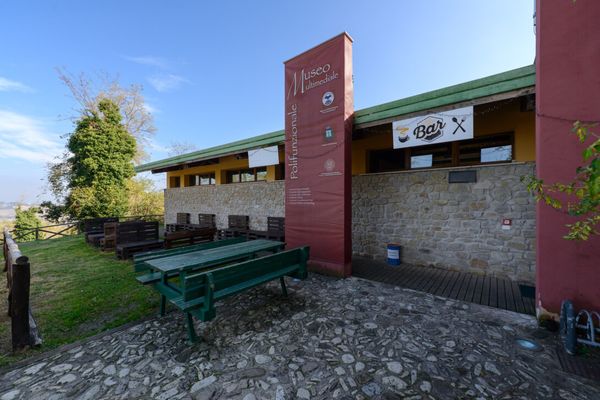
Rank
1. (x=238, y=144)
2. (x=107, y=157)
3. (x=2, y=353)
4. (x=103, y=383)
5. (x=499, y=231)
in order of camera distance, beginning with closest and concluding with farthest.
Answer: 1. (x=103, y=383)
2. (x=2, y=353)
3. (x=499, y=231)
4. (x=238, y=144)
5. (x=107, y=157)

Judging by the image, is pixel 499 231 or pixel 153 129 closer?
pixel 499 231

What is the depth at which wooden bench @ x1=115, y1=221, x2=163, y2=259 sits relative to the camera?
22.6 ft

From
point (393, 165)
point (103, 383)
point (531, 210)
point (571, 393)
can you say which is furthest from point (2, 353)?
point (531, 210)

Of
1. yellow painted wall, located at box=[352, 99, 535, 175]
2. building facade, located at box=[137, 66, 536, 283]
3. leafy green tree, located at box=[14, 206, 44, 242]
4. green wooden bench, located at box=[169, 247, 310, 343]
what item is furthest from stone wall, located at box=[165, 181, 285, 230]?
leafy green tree, located at box=[14, 206, 44, 242]

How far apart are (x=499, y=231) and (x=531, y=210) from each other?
631 mm

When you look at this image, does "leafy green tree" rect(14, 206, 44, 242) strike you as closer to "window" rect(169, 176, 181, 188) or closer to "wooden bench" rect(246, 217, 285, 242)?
"window" rect(169, 176, 181, 188)

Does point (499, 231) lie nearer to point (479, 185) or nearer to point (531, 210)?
point (531, 210)

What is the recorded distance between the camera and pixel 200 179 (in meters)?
12.7

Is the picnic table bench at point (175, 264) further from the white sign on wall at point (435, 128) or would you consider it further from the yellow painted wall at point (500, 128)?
the yellow painted wall at point (500, 128)

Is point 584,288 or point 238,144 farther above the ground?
point 238,144

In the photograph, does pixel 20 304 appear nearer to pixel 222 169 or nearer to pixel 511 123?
pixel 511 123

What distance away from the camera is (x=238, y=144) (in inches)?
316

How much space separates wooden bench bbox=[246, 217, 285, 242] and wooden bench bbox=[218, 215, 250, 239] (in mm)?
590

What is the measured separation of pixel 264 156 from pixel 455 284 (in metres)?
5.44
